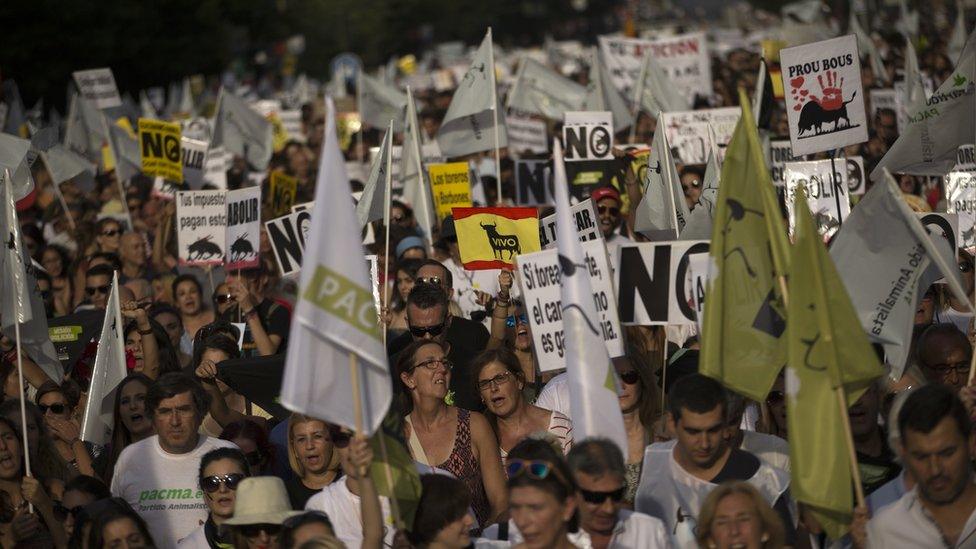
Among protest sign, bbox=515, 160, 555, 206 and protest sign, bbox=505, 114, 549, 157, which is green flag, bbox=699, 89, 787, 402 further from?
protest sign, bbox=505, 114, 549, 157

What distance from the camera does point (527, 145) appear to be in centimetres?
1850

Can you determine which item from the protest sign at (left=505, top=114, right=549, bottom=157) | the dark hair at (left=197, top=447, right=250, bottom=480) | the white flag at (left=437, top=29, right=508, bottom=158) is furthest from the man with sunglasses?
the protest sign at (left=505, top=114, right=549, bottom=157)

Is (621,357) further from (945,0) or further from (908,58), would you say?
(945,0)

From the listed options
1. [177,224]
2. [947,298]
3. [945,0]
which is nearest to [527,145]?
[177,224]

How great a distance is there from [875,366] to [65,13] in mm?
32436

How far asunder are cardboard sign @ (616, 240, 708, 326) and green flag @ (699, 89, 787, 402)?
1.32 meters

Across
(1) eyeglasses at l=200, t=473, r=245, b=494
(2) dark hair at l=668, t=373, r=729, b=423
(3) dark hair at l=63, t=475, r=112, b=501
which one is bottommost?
(3) dark hair at l=63, t=475, r=112, b=501

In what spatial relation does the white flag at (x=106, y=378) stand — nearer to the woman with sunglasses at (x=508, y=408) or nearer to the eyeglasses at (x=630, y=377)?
the woman with sunglasses at (x=508, y=408)

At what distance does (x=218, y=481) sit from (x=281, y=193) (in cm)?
710

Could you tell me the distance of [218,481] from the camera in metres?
7.18

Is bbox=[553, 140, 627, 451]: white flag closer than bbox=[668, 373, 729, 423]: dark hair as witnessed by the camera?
No

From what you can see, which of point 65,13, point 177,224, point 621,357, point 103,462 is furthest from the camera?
point 65,13

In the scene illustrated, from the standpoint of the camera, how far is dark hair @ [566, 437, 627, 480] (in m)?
6.21

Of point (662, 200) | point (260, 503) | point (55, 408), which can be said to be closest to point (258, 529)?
point (260, 503)
